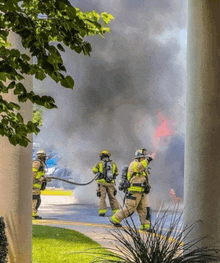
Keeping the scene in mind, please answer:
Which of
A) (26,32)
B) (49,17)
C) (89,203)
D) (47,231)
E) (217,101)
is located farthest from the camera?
(89,203)

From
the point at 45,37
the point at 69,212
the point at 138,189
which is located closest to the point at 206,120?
the point at 45,37

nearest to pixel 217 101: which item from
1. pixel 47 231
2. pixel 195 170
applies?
pixel 195 170

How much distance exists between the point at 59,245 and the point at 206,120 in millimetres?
4412

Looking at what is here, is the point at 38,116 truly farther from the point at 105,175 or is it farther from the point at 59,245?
the point at 59,245

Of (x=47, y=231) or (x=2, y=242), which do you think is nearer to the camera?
(x=2, y=242)

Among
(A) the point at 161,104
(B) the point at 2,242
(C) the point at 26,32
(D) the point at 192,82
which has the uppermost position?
(A) the point at 161,104

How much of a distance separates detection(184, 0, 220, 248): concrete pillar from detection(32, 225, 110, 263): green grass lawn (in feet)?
6.34

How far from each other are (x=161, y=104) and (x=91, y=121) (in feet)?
8.90

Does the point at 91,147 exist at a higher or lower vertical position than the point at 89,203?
higher

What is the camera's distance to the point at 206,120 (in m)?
3.91

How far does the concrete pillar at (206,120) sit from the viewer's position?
3898 mm

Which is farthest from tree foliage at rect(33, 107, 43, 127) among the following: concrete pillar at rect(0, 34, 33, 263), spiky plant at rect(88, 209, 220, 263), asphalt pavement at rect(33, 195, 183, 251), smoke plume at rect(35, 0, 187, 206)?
spiky plant at rect(88, 209, 220, 263)

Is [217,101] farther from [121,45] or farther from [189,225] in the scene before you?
[121,45]

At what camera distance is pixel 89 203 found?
16.6 m
